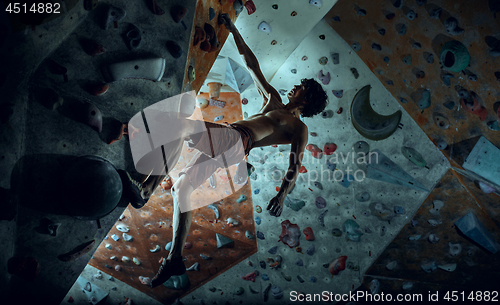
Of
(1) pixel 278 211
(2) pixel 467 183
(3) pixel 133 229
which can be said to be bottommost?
(3) pixel 133 229

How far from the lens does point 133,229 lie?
3896 mm

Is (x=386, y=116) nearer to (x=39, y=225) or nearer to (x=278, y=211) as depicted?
(x=278, y=211)

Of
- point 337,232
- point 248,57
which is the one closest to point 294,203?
point 337,232

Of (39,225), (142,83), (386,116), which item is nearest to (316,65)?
(386,116)

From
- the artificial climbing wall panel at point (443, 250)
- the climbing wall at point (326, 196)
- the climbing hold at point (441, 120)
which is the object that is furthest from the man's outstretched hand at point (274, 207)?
the artificial climbing wall panel at point (443, 250)

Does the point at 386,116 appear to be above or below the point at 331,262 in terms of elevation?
above

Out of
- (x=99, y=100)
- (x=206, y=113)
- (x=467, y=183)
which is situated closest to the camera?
(x=99, y=100)

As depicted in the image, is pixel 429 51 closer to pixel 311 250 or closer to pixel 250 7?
pixel 250 7

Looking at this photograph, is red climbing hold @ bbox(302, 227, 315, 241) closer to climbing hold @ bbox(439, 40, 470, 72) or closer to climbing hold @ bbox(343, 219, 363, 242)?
climbing hold @ bbox(343, 219, 363, 242)

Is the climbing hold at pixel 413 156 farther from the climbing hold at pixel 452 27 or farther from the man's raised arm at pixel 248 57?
the man's raised arm at pixel 248 57

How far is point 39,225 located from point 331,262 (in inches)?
117

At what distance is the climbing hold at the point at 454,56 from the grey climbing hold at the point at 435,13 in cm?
21

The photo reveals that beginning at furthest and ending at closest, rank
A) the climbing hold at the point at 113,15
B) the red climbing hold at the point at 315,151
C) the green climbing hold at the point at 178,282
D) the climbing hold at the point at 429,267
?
the green climbing hold at the point at 178,282 < the red climbing hold at the point at 315,151 < the climbing hold at the point at 429,267 < the climbing hold at the point at 113,15

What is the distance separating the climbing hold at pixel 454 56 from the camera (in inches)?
92.5
